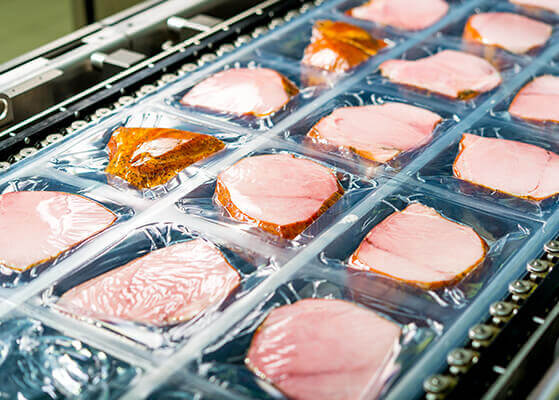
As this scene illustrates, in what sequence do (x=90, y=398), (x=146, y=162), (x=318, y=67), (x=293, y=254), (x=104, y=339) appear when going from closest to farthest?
1. (x=90, y=398)
2. (x=104, y=339)
3. (x=293, y=254)
4. (x=146, y=162)
5. (x=318, y=67)

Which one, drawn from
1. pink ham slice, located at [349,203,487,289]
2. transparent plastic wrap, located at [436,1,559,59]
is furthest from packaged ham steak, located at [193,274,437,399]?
transparent plastic wrap, located at [436,1,559,59]

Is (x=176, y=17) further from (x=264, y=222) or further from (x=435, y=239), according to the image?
(x=435, y=239)

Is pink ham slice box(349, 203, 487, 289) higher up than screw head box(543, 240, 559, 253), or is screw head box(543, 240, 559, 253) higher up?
screw head box(543, 240, 559, 253)

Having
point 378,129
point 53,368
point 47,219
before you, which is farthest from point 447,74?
point 53,368

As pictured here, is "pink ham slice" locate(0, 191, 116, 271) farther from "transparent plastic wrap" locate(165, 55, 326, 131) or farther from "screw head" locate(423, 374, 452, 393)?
"screw head" locate(423, 374, 452, 393)

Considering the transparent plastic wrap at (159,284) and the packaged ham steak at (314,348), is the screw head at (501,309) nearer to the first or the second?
the packaged ham steak at (314,348)

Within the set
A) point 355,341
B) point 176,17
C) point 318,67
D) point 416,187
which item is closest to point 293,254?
point 355,341
